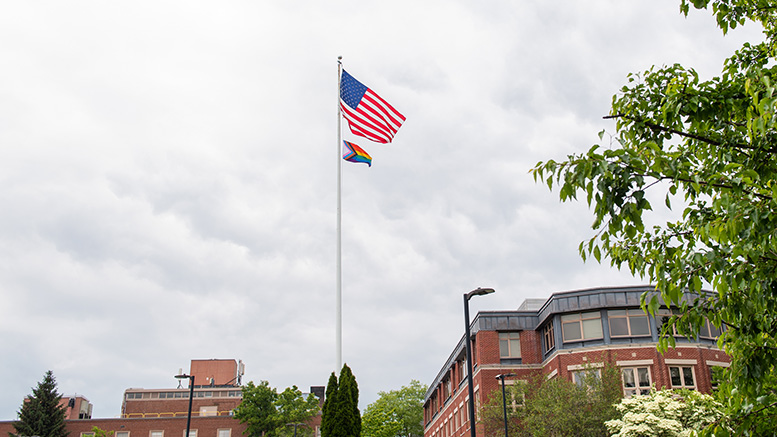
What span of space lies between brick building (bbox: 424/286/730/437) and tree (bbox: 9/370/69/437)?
165 feet

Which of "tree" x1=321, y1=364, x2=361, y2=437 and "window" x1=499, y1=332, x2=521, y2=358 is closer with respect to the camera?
"tree" x1=321, y1=364, x2=361, y2=437

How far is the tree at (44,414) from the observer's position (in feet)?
256

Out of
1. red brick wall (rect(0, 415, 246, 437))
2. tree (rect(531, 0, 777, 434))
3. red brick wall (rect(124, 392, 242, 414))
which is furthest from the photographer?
red brick wall (rect(124, 392, 242, 414))

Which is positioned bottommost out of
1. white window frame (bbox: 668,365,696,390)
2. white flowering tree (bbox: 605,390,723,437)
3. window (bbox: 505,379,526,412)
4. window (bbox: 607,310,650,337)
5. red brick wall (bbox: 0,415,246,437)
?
white flowering tree (bbox: 605,390,723,437)

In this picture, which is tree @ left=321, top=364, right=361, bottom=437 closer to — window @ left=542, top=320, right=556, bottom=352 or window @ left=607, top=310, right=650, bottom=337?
window @ left=542, top=320, right=556, bottom=352

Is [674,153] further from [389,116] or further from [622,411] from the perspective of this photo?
[622,411]

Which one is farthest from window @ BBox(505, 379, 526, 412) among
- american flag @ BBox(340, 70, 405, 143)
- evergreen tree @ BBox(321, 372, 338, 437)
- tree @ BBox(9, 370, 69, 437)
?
tree @ BBox(9, 370, 69, 437)

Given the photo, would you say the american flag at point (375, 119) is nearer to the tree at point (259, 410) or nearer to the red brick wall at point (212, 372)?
the tree at point (259, 410)

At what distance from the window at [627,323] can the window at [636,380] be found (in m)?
2.40

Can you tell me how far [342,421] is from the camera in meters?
31.9

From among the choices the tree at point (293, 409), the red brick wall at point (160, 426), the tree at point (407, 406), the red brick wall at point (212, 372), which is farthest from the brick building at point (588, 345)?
the red brick wall at point (212, 372)

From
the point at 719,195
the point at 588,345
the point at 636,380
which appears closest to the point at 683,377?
the point at 636,380

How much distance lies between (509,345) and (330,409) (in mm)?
24666

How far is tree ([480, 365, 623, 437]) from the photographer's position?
119ft
